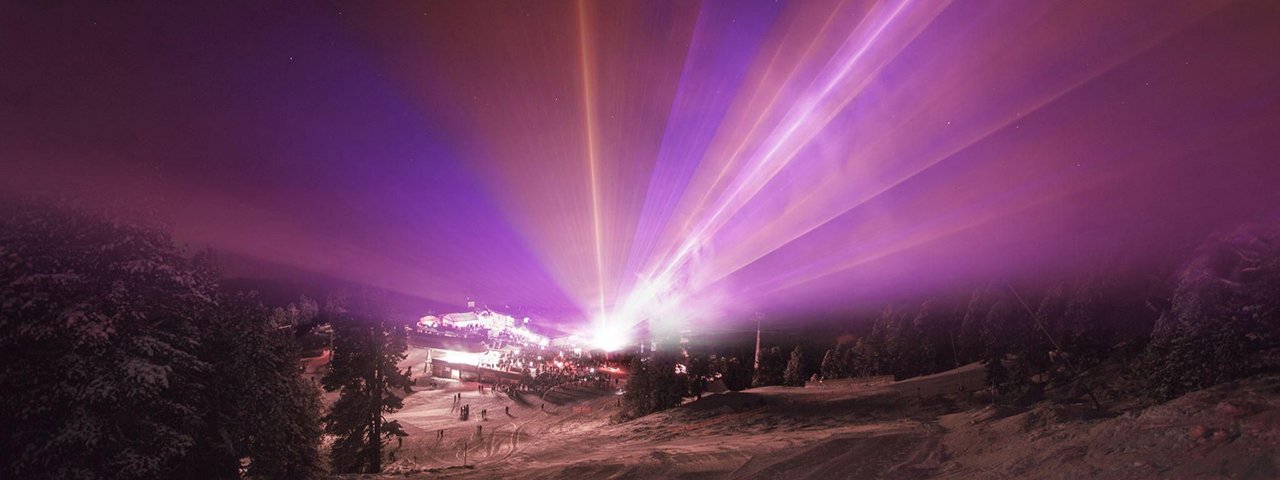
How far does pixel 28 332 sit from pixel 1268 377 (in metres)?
27.7

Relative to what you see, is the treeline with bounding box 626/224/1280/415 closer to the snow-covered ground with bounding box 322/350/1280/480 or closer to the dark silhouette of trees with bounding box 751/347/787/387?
the dark silhouette of trees with bounding box 751/347/787/387

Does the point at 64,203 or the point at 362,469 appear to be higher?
the point at 64,203

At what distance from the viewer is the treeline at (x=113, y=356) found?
10305 mm

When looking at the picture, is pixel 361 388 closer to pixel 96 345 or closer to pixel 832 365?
pixel 96 345

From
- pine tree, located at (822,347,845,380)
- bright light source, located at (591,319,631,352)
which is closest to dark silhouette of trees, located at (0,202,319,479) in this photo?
pine tree, located at (822,347,845,380)

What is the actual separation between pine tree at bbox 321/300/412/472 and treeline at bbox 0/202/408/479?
1317 cm

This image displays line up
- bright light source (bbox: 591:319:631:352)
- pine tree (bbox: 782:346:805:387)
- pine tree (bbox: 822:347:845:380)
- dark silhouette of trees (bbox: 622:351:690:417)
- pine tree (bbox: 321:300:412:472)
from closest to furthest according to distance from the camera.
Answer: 1. pine tree (bbox: 321:300:412:472)
2. dark silhouette of trees (bbox: 622:351:690:417)
3. pine tree (bbox: 822:347:845:380)
4. pine tree (bbox: 782:346:805:387)
5. bright light source (bbox: 591:319:631:352)

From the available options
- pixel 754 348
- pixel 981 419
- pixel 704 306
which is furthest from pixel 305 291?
pixel 981 419

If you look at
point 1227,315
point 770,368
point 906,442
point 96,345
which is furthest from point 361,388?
point 770,368

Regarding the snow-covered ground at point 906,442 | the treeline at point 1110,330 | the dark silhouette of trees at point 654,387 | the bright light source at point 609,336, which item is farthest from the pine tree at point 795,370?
the bright light source at point 609,336

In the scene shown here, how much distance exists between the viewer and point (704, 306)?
3095 inches

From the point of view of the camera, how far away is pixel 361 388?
28.7 m

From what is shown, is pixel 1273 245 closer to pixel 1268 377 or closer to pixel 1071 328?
pixel 1268 377

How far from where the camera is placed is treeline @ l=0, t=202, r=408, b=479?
33.8ft
